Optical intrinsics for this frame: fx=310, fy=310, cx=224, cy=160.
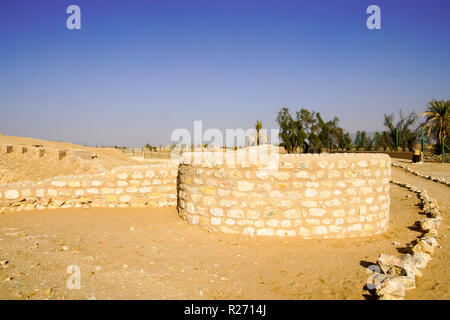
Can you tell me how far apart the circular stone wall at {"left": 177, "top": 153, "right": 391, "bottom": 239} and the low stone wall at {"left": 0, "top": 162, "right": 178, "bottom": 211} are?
1746mm

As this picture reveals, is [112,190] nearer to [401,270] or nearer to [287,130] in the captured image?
[401,270]

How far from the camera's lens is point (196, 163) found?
6312 mm

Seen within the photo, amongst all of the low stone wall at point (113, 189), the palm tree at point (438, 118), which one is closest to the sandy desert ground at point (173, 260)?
the low stone wall at point (113, 189)

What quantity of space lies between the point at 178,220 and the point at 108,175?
2.22 meters

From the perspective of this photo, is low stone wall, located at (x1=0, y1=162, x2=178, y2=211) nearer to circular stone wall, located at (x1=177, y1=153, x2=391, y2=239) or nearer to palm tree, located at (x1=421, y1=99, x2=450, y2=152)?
circular stone wall, located at (x1=177, y1=153, x2=391, y2=239)

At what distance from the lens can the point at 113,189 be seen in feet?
24.7

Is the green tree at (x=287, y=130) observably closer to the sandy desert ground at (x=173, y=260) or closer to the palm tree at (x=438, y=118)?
the palm tree at (x=438, y=118)

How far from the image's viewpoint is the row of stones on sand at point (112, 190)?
7.32 m

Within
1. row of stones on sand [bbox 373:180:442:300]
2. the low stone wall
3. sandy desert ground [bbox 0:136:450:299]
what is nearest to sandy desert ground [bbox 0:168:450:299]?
sandy desert ground [bbox 0:136:450:299]

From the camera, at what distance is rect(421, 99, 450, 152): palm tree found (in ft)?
82.1

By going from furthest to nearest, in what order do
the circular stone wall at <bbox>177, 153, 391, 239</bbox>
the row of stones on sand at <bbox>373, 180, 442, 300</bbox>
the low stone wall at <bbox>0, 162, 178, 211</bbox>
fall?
the low stone wall at <bbox>0, 162, 178, 211</bbox> → the circular stone wall at <bbox>177, 153, 391, 239</bbox> → the row of stones on sand at <bbox>373, 180, 442, 300</bbox>

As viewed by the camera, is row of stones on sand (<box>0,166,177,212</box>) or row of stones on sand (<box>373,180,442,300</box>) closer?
row of stones on sand (<box>373,180,442,300</box>)

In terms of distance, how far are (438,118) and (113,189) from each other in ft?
90.4
